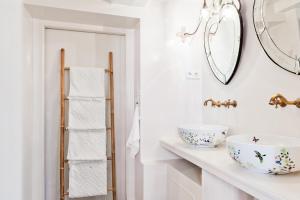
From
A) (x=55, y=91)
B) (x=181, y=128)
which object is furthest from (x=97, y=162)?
(x=181, y=128)

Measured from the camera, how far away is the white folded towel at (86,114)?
191 centimetres

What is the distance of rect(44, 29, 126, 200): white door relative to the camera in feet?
6.34

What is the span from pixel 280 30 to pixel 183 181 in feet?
3.64

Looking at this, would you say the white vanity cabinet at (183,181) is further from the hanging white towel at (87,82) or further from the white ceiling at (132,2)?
the white ceiling at (132,2)

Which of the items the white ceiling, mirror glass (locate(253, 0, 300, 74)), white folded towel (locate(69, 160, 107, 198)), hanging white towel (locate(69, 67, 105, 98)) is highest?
the white ceiling

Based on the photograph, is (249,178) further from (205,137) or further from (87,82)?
(87,82)

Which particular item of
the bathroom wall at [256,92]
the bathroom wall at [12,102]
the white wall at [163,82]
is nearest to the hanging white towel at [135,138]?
the white wall at [163,82]

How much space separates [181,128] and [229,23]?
84 centimetres

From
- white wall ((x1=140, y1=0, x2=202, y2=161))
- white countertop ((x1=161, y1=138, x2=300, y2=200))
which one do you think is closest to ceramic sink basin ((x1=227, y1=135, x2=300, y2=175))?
white countertop ((x1=161, y1=138, x2=300, y2=200))

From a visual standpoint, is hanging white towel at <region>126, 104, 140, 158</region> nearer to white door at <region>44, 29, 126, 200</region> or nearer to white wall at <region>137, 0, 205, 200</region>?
white wall at <region>137, 0, 205, 200</region>

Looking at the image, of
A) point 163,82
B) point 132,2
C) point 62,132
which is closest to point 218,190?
point 163,82

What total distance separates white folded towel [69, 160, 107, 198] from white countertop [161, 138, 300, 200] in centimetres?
91

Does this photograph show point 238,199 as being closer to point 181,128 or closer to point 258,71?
point 181,128

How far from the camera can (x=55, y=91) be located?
1957 mm
